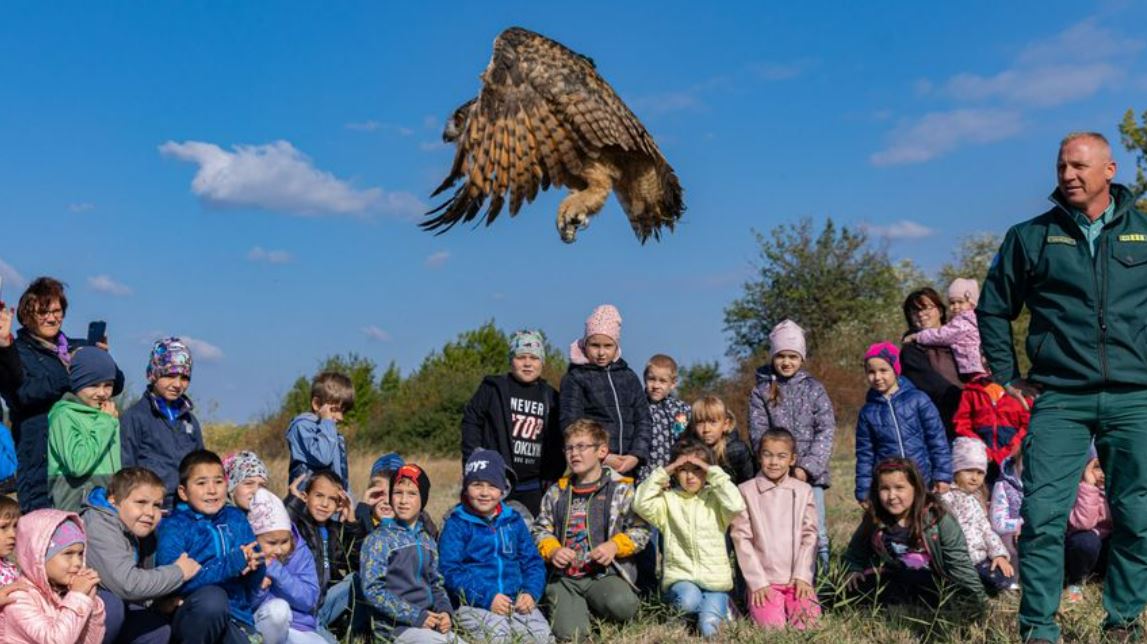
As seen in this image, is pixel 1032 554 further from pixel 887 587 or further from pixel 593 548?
pixel 593 548

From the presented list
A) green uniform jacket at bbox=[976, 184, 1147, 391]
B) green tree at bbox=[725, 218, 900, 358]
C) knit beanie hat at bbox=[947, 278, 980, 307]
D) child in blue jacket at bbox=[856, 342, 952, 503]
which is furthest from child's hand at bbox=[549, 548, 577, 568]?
green tree at bbox=[725, 218, 900, 358]

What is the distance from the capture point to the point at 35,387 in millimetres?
4840

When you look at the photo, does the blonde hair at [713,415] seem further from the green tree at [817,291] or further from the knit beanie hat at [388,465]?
the green tree at [817,291]

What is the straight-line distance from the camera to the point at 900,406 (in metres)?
5.87

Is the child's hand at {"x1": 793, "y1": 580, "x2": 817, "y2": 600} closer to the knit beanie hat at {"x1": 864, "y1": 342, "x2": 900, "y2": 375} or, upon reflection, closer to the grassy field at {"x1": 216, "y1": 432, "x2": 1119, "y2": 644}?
the grassy field at {"x1": 216, "y1": 432, "x2": 1119, "y2": 644}

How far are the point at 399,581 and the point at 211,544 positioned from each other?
882 mm

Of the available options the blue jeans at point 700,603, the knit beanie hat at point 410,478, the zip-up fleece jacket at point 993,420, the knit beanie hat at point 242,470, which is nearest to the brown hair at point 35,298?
the knit beanie hat at point 242,470

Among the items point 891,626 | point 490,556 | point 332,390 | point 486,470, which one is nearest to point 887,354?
point 891,626

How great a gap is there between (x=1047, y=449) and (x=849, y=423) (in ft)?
53.5

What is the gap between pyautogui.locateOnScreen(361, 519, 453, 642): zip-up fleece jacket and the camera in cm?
471

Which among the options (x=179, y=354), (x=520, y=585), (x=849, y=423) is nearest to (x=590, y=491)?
(x=520, y=585)

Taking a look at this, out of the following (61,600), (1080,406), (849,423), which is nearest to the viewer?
(61,600)

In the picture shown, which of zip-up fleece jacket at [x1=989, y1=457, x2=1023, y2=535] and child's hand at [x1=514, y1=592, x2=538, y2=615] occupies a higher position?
zip-up fleece jacket at [x1=989, y1=457, x2=1023, y2=535]

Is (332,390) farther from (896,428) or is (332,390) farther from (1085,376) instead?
(1085,376)
